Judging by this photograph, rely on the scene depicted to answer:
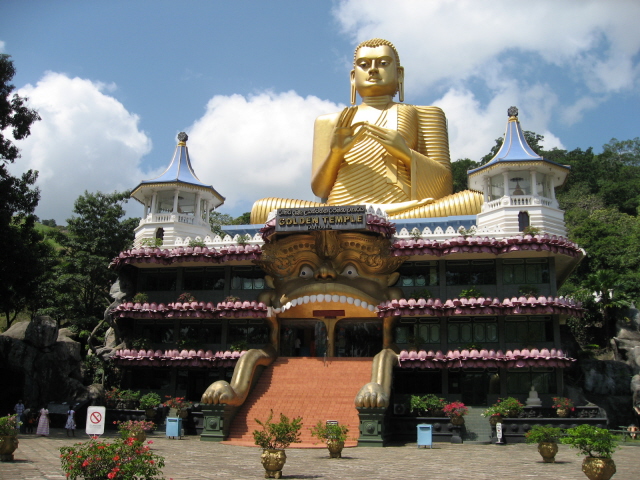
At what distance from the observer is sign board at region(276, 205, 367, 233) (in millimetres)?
27938

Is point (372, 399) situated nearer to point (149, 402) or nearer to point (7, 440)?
point (149, 402)

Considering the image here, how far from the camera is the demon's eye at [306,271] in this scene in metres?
30.4

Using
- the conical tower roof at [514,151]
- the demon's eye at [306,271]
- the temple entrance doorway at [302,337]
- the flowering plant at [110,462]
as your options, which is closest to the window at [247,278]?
the temple entrance doorway at [302,337]

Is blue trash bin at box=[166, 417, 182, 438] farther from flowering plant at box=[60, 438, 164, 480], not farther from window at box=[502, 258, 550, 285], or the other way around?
window at box=[502, 258, 550, 285]

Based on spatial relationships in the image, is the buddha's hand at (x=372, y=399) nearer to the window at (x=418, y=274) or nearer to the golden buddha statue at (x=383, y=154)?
the window at (x=418, y=274)

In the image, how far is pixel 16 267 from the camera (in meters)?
28.4

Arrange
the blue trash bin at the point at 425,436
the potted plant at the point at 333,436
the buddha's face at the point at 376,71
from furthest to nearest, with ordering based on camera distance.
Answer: the buddha's face at the point at 376,71
the blue trash bin at the point at 425,436
the potted plant at the point at 333,436

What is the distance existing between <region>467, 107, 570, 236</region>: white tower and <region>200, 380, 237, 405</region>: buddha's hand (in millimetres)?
13663

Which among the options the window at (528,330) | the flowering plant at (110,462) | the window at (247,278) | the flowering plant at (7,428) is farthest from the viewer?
the window at (247,278)

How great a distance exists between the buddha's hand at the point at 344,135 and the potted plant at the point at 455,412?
16.4 meters

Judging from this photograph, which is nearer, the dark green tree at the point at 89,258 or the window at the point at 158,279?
the window at the point at 158,279

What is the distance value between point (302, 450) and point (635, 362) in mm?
19361

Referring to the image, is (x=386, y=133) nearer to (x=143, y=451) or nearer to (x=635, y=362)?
(x=635, y=362)

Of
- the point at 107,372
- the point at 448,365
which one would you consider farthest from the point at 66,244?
the point at 448,365
